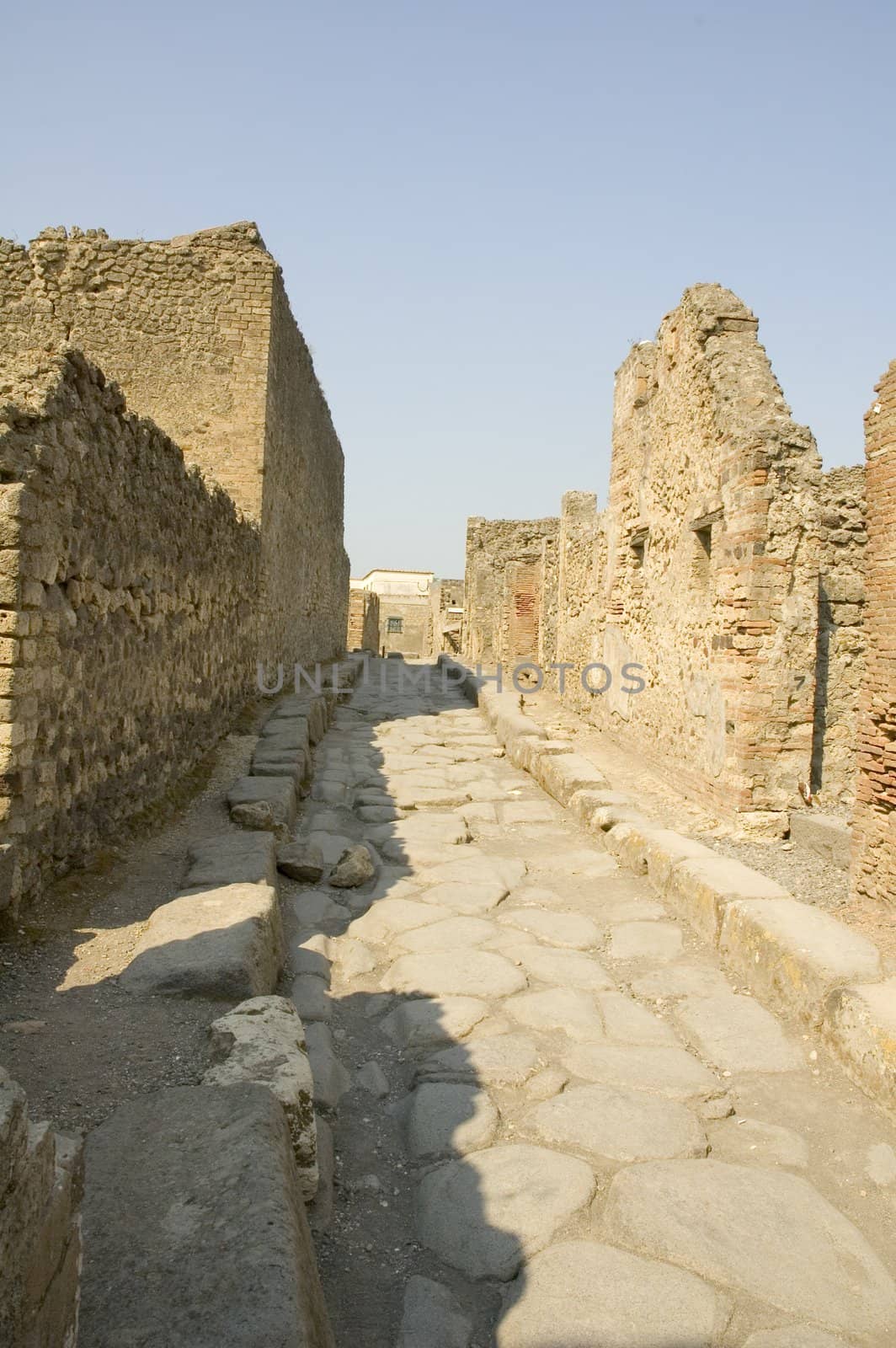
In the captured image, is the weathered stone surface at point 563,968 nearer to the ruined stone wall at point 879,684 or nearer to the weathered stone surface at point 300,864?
the weathered stone surface at point 300,864

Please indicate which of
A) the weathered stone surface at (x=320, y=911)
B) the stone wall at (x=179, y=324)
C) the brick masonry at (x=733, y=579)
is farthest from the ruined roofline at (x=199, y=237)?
the weathered stone surface at (x=320, y=911)

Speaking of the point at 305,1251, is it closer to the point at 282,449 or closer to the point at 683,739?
the point at 683,739

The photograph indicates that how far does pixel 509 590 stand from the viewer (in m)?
19.6

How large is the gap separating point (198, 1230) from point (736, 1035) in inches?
88.4

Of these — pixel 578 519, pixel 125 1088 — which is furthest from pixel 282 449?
pixel 125 1088

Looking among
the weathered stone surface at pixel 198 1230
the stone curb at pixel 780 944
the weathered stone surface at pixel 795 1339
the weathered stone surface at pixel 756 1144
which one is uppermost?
the weathered stone surface at pixel 198 1230

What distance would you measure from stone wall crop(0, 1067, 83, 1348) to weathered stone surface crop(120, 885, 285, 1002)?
1.39 m

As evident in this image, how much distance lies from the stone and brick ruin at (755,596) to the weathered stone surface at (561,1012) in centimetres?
173

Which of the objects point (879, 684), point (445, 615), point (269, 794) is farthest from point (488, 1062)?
point (445, 615)

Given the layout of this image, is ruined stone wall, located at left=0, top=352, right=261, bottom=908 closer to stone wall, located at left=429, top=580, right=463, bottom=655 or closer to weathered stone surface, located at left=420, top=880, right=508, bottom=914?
weathered stone surface, located at left=420, top=880, right=508, bottom=914

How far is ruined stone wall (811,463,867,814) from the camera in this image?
6188 millimetres

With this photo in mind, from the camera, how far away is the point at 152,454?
16.3 ft

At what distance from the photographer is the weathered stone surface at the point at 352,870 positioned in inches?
191

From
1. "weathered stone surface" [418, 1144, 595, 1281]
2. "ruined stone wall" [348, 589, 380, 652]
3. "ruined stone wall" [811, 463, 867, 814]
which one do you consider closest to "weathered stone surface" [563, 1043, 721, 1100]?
"weathered stone surface" [418, 1144, 595, 1281]
